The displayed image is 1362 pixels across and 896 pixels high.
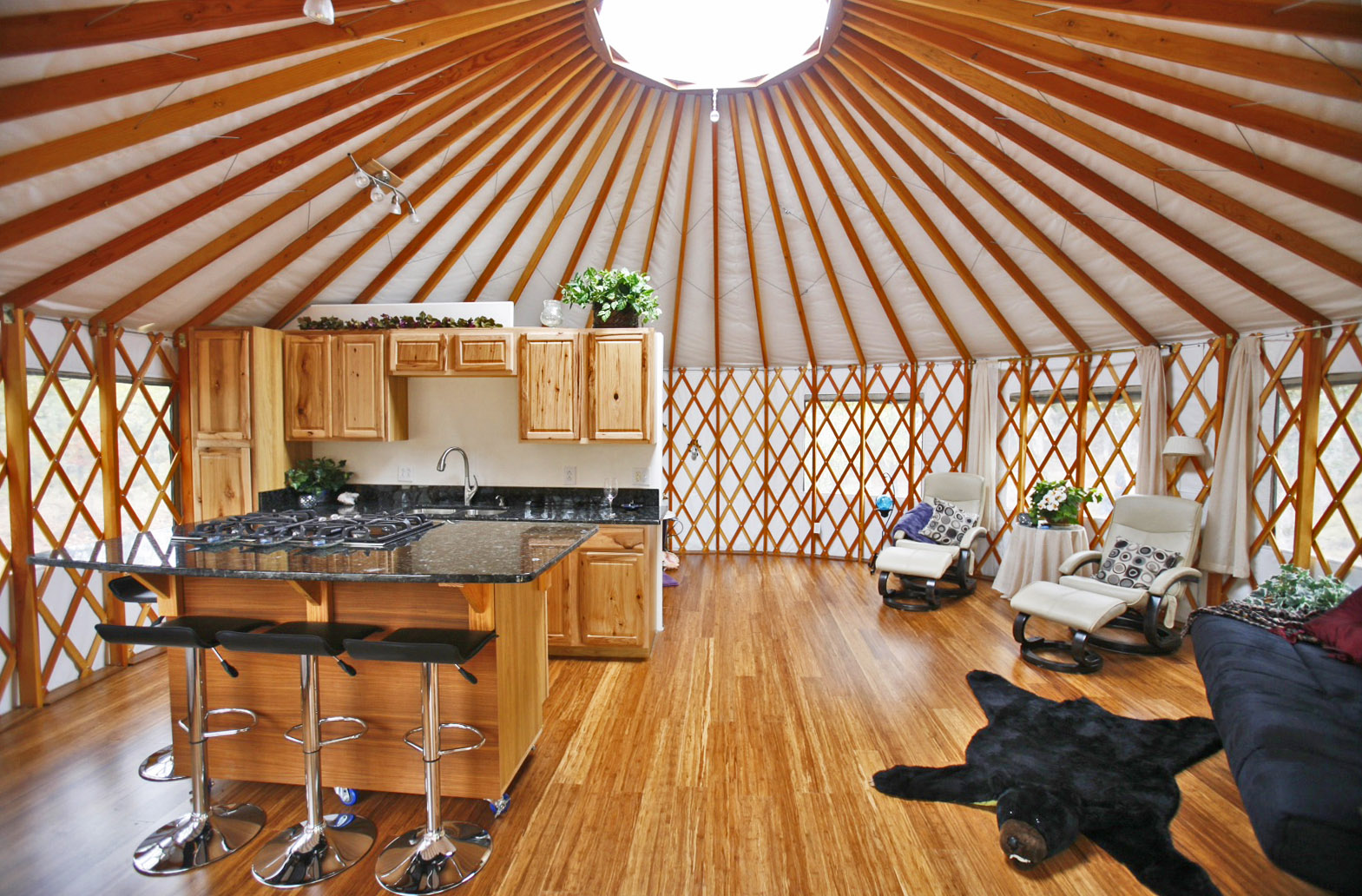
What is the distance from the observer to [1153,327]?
12.7 feet

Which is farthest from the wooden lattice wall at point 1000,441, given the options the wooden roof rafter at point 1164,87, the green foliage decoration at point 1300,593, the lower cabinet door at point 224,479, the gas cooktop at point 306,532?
the gas cooktop at point 306,532

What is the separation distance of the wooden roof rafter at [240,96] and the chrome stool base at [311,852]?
7.37 feet

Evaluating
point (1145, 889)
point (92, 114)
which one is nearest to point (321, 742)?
point (92, 114)

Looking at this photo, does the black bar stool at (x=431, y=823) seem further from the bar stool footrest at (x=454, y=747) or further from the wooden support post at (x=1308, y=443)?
the wooden support post at (x=1308, y=443)

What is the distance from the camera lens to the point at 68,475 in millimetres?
3062

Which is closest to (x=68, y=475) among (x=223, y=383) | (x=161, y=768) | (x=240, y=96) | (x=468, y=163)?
(x=223, y=383)

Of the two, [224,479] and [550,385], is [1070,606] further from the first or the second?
[224,479]

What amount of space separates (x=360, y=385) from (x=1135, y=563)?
15.2 feet

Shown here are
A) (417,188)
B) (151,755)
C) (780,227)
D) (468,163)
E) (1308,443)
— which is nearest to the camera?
(151,755)

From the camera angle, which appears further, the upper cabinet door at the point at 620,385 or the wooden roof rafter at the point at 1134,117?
the upper cabinet door at the point at 620,385

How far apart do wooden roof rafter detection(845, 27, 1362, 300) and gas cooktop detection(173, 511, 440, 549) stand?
262 centimetres

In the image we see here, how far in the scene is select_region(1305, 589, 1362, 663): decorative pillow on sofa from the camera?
224cm

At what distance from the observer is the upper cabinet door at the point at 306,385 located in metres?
3.59

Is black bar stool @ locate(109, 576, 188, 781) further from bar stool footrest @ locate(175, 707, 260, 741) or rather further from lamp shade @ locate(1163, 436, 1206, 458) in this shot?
lamp shade @ locate(1163, 436, 1206, 458)
